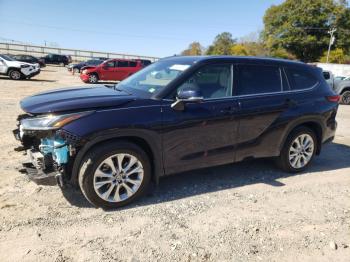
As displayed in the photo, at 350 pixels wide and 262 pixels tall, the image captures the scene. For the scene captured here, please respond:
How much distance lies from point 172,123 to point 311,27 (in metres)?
49.6

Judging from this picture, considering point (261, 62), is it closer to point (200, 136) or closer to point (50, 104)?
point (200, 136)

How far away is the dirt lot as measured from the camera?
3.05 m

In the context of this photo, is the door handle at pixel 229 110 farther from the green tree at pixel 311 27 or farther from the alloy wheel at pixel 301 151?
the green tree at pixel 311 27

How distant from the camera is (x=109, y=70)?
21766mm

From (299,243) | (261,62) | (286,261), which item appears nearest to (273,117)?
(261,62)

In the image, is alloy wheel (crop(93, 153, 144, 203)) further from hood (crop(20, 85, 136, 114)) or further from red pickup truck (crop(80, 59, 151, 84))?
red pickup truck (crop(80, 59, 151, 84))

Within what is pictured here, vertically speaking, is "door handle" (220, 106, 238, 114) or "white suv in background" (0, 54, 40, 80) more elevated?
"white suv in background" (0, 54, 40, 80)

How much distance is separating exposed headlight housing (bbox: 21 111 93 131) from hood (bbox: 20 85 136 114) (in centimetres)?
7

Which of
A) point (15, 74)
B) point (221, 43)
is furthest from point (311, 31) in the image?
point (15, 74)

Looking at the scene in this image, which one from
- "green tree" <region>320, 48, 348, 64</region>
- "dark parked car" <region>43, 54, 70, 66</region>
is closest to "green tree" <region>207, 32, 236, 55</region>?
"green tree" <region>320, 48, 348, 64</region>

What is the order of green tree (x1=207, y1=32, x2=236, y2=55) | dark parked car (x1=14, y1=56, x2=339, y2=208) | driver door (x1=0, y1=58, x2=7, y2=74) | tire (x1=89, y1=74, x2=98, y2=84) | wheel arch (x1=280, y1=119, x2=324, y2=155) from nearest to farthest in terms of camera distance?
dark parked car (x1=14, y1=56, x2=339, y2=208) → wheel arch (x1=280, y1=119, x2=324, y2=155) → driver door (x1=0, y1=58, x2=7, y2=74) → tire (x1=89, y1=74, x2=98, y2=84) → green tree (x1=207, y1=32, x2=236, y2=55)

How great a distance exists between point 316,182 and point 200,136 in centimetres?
209

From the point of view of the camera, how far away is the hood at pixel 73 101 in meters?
3.49

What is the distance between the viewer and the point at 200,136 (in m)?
4.09
